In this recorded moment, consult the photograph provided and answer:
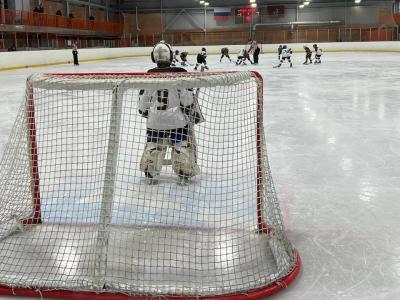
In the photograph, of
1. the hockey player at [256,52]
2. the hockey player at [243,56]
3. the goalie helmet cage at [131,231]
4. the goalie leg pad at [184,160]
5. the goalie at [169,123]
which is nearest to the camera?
the goalie helmet cage at [131,231]

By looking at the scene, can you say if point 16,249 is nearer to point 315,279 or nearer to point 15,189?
point 15,189

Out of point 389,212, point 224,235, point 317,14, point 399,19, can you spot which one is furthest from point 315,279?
point 317,14

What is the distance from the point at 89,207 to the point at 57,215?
200 millimetres

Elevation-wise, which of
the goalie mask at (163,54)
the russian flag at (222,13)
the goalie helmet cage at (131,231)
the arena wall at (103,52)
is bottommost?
the goalie helmet cage at (131,231)

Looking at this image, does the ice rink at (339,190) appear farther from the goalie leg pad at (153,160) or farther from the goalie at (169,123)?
the goalie leg pad at (153,160)

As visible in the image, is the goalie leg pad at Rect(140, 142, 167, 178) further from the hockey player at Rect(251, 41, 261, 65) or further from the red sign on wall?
the red sign on wall

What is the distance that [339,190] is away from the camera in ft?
11.4

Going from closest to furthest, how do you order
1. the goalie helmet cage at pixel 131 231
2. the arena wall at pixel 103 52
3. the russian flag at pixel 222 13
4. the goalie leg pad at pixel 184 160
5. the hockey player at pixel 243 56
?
the goalie helmet cage at pixel 131 231 < the goalie leg pad at pixel 184 160 < the arena wall at pixel 103 52 < the hockey player at pixel 243 56 < the russian flag at pixel 222 13

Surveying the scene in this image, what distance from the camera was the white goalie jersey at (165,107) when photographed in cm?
311

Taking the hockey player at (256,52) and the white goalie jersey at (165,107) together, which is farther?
the hockey player at (256,52)

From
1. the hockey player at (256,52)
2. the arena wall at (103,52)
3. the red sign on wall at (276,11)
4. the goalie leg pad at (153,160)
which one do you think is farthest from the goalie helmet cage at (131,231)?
the red sign on wall at (276,11)

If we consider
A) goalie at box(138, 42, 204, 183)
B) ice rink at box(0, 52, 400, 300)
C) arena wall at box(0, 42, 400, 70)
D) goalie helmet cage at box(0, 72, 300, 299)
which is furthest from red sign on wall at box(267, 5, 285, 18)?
goalie helmet cage at box(0, 72, 300, 299)

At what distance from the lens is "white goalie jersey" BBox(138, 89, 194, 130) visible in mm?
3109

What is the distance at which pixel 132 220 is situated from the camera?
2.90 metres
